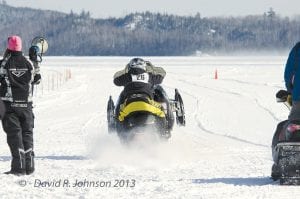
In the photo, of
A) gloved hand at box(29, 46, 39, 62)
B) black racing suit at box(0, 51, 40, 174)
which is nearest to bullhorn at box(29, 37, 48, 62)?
gloved hand at box(29, 46, 39, 62)

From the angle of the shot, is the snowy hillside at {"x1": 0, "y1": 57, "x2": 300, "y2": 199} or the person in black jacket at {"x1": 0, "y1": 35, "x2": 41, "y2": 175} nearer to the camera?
the snowy hillside at {"x1": 0, "y1": 57, "x2": 300, "y2": 199}

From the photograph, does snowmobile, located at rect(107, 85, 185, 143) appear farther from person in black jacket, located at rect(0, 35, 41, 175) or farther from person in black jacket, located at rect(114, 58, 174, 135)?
person in black jacket, located at rect(0, 35, 41, 175)

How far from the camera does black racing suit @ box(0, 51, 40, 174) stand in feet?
27.1

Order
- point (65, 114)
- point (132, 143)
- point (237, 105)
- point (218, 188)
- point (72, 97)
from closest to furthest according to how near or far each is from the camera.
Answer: point (218, 188), point (132, 143), point (65, 114), point (237, 105), point (72, 97)

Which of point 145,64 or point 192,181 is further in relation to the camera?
point 145,64

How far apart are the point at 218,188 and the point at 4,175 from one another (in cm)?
256

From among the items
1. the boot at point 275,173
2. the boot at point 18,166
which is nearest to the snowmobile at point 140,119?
the boot at point 18,166

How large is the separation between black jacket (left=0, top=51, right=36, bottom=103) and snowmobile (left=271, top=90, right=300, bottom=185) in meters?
3.11

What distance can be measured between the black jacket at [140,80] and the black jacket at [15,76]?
2140 mm

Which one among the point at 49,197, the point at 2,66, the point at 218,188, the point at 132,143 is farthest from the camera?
the point at 132,143

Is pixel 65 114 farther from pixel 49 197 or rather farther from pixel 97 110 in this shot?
pixel 49 197

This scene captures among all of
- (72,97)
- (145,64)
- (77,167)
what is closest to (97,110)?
(72,97)

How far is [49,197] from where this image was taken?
631 cm

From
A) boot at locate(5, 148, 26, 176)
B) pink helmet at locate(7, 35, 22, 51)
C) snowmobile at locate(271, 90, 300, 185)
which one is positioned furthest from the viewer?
pink helmet at locate(7, 35, 22, 51)
